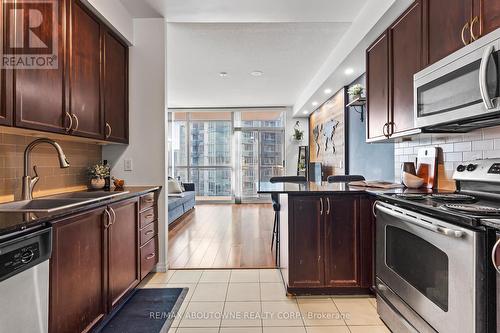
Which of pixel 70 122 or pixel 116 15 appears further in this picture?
pixel 116 15

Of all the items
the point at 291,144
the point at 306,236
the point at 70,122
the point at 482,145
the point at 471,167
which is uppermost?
the point at 291,144

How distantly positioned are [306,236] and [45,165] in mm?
2109

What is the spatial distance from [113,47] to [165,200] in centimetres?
153

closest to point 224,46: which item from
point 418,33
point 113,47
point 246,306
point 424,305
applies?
point 113,47

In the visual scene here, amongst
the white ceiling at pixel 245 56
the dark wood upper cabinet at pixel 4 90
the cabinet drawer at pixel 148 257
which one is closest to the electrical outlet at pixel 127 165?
the cabinet drawer at pixel 148 257

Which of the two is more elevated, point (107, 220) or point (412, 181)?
point (412, 181)

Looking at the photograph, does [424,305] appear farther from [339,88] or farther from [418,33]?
[339,88]

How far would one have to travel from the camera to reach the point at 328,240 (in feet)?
7.64

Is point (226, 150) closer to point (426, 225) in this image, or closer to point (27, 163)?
point (27, 163)

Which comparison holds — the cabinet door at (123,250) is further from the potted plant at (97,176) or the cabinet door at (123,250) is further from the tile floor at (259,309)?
the potted plant at (97,176)

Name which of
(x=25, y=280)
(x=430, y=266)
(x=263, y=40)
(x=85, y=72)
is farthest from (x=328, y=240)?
(x=263, y=40)

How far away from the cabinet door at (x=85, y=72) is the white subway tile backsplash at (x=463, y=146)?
2.75m

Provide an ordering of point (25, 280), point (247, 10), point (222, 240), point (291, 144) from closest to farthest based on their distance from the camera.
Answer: point (25, 280), point (247, 10), point (222, 240), point (291, 144)

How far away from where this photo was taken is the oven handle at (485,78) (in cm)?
123
